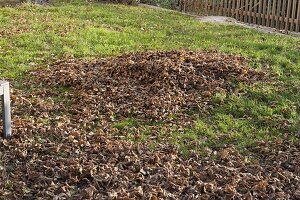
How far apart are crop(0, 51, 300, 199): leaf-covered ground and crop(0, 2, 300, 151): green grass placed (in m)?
0.26

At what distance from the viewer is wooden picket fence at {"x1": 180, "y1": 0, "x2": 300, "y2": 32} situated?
41.3 ft

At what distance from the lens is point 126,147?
561 centimetres

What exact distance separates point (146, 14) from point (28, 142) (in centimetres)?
828

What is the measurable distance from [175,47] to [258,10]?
14.8 ft

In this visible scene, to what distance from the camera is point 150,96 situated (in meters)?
7.04

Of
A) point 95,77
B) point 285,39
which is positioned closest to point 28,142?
point 95,77

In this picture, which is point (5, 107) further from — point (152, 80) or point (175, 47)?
point (175, 47)

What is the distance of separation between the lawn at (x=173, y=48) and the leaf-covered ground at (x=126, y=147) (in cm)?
15

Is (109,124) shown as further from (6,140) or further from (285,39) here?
(285,39)

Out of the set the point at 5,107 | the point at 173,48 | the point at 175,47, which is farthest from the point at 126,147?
the point at 175,47

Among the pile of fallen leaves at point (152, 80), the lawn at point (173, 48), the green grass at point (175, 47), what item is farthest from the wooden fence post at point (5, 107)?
the pile of fallen leaves at point (152, 80)

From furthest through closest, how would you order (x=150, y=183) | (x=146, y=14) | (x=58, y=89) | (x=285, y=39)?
(x=146, y=14)
(x=285, y=39)
(x=58, y=89)
(x=150, y=183)

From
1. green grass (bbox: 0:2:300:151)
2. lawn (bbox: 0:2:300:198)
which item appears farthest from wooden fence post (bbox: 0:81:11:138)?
green grass (bbox: 0:2:300:151)

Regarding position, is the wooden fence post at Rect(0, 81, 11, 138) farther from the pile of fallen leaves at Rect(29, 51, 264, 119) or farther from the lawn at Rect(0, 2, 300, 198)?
the pile of fallen leaves at Rect(29, 51, 264, 119)
